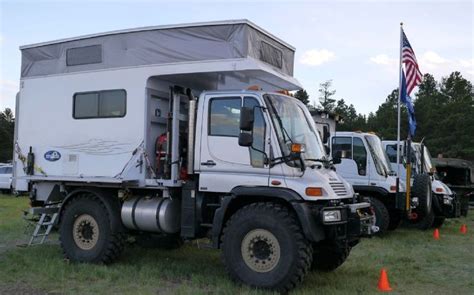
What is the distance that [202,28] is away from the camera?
815 centimetres

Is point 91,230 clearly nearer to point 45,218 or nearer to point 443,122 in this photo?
point 45,218

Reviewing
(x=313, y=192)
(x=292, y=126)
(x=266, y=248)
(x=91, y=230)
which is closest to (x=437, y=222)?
(x=292, y=126)

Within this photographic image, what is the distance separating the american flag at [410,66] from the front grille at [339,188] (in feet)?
28.1

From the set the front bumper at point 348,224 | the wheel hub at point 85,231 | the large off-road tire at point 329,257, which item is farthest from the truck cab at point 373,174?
the wheel hub at point 85,231

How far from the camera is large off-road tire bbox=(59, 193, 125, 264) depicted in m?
8.70

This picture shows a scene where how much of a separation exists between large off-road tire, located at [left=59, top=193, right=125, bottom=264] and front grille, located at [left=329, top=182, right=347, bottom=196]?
3.61 m

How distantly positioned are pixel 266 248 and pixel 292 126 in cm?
179

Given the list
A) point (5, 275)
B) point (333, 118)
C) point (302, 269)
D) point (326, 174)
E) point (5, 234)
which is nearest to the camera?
point (302, 269)

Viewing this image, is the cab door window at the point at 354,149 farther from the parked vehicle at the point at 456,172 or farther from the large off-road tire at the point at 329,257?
the parked vehicle at the point at 456,172

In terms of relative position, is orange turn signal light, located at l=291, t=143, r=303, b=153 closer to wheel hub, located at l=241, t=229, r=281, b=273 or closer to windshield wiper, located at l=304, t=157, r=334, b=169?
windshield wiper, located at l=304, t=157, r=334, b=169

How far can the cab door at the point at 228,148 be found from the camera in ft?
24.5

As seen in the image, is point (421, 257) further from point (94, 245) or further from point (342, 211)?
point (94, 245)

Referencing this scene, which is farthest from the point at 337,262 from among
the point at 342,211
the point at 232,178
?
the point at 232,178

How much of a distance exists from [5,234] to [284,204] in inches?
307
